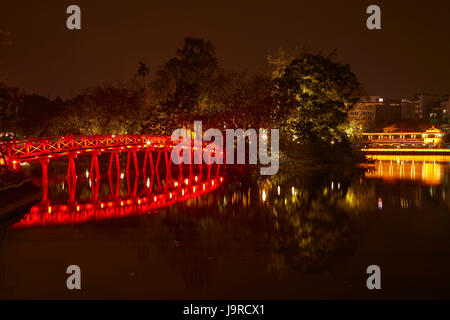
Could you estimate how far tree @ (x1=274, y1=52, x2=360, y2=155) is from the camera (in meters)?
44.1

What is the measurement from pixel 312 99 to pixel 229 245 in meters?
33.7

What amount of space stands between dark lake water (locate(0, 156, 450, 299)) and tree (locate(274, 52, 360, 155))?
20956 mm

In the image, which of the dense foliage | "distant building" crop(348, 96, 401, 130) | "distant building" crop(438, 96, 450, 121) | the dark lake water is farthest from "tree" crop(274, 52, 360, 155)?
"distant building" crop(348, 96, 401, 130)

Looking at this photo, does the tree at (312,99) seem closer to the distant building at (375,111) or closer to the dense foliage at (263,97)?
the dense foliage at (263,97)

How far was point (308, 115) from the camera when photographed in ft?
146

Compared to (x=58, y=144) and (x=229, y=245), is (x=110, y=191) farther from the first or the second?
(x=229, y=245)

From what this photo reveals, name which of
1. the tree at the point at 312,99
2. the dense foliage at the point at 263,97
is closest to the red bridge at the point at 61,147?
the dense foliage at the point at 263,97

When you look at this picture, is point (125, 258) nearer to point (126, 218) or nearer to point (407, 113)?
point (126, 218)

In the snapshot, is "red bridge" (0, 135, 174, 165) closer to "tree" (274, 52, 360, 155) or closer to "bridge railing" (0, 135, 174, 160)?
"bridge railing" (0, 135, 174, 160)

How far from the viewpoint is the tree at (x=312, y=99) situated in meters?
44.1

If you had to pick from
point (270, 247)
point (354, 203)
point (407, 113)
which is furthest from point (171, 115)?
point (407, 113)

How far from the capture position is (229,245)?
1266 centimetres
